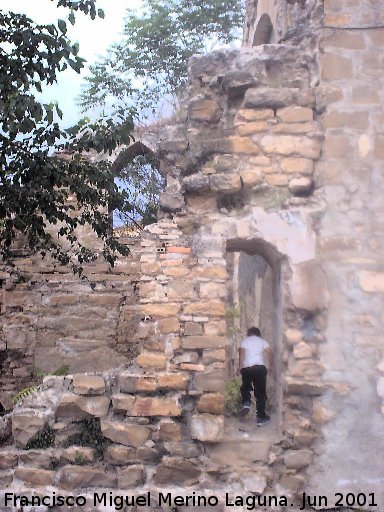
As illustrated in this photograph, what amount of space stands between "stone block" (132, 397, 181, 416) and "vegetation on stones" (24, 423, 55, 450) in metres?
0.65

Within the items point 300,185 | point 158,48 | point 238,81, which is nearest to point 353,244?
point 300,185

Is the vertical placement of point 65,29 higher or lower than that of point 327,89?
higher

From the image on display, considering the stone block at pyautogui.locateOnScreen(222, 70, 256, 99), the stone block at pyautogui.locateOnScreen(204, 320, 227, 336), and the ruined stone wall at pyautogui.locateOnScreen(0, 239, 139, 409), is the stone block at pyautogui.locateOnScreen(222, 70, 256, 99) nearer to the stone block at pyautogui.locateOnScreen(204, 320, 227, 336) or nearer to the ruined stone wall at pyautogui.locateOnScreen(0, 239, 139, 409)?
the stone block at pyautogui.locateOnScreen(204, 320, 227, 336)

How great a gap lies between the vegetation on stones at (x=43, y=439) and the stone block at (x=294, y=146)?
8.84 ft

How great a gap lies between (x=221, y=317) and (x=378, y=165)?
5.43 feet

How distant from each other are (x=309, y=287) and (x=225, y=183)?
3.32ft

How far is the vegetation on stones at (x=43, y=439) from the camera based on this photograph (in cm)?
381

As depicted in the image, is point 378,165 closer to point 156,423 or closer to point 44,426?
point 156,423

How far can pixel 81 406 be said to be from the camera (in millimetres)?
3824

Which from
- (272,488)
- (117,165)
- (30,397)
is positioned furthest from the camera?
(117,165)

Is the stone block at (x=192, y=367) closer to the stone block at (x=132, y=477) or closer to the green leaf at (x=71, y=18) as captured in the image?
the stone block at (x=132, y=477)

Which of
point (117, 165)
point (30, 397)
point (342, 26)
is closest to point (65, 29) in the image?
point (342, 26)

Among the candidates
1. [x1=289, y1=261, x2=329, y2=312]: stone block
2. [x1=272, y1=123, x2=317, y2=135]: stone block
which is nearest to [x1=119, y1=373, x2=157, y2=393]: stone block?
[x1=289, y1=261, x2=329, y2=312]: stone block

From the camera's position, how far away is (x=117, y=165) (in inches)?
369
